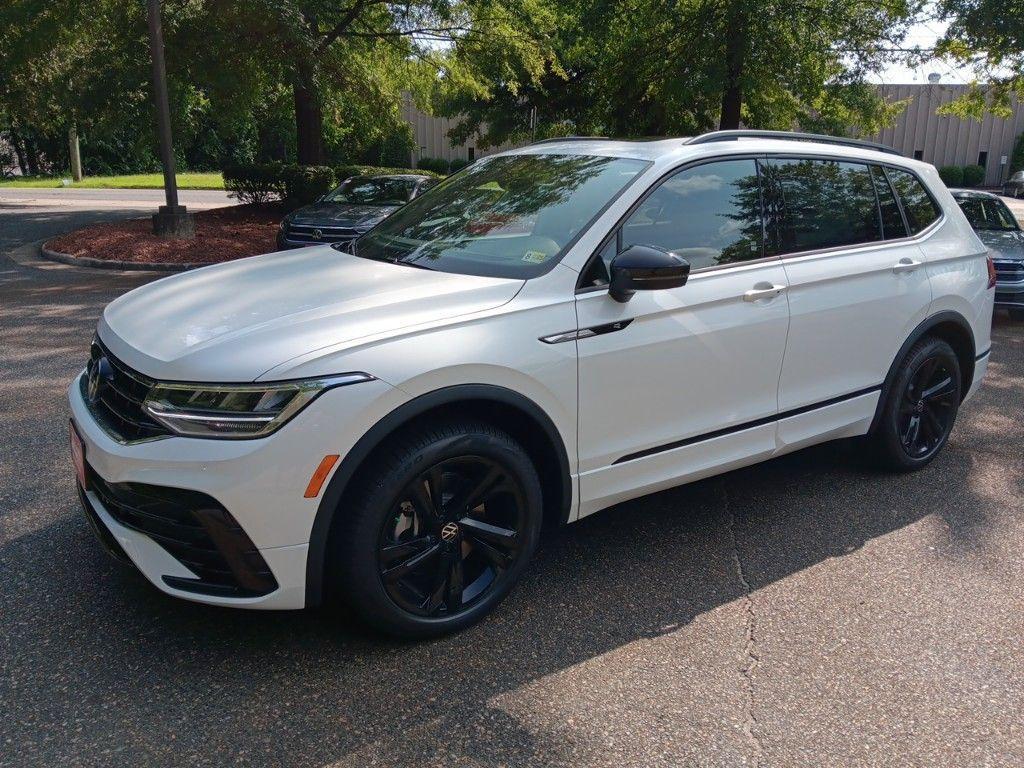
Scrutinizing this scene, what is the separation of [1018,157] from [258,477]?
51.1m

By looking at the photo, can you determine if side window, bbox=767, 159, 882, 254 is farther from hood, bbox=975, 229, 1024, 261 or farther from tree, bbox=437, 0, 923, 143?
tree, bbox=437, 0, 923, 143

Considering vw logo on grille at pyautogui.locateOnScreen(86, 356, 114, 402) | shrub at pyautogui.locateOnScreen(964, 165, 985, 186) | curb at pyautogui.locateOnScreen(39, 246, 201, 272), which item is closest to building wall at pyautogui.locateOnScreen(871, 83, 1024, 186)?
shrub at pyautogui.locateOnScreen(964, 165, 985, 186)

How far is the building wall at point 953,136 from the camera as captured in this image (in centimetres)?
4538

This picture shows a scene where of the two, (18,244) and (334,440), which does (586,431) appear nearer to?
(334,440)

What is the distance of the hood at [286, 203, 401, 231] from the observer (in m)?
12.2

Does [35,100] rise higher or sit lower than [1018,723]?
higher

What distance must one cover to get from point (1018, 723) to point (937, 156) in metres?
A: 50.0

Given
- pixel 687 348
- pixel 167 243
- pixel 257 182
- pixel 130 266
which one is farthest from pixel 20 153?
pixel 687 348

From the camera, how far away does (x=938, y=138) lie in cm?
4609

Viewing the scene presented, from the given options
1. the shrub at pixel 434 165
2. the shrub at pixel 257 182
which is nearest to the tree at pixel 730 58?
the shrub at pixel 257 182

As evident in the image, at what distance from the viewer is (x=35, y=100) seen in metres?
25.0

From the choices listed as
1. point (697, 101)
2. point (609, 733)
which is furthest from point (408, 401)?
point (697, 101)

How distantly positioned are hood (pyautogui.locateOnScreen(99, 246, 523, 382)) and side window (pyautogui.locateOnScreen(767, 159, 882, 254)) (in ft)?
5.10

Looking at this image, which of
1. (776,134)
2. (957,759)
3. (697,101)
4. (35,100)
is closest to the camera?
(957,759)
